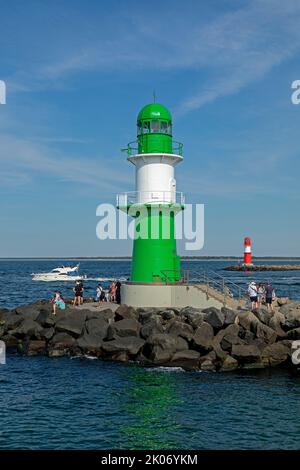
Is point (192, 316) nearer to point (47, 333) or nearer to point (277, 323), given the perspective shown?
point (277, 323)

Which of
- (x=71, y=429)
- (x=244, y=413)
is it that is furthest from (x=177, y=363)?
(x=71, y=429)

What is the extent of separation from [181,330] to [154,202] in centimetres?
723

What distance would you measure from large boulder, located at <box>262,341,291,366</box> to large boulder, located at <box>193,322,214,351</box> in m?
2.11

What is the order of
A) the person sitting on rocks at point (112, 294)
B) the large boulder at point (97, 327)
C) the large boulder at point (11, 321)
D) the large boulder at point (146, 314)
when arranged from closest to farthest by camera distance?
A: 1. the large boulder at point (97, 327)
2. the large boulder at point (146, 314)
3. the large boulder at point (11, 321)
4. the person sitting on rocks at point (112, 294)

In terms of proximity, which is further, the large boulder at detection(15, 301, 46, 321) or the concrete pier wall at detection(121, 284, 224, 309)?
the large boulder at detection(15, 301, 46, 321)

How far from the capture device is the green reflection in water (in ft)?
44.3

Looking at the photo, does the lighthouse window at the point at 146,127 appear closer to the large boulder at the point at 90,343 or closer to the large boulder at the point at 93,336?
the large boulder at the point at 93,336

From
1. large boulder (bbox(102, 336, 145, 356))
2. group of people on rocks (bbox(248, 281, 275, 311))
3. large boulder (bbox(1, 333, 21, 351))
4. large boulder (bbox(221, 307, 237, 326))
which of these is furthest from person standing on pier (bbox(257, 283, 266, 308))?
→ large boulder (bbox(1, 333, 21, 351))

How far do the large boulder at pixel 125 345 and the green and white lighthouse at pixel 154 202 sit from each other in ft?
16.7

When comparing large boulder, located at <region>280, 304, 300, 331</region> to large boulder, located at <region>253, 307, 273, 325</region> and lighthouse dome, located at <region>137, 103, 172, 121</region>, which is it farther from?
lighthouse dome, located at <region>137, 103, 172, 121</region>

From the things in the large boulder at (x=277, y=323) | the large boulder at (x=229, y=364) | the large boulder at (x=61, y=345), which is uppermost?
the large boulder at (x=277, y=323)

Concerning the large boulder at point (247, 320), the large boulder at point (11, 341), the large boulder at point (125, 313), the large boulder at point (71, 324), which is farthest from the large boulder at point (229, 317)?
the large boulder at point (11, 341)

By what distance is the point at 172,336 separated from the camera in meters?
21.7

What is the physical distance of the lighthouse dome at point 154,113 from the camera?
27.0 metres
